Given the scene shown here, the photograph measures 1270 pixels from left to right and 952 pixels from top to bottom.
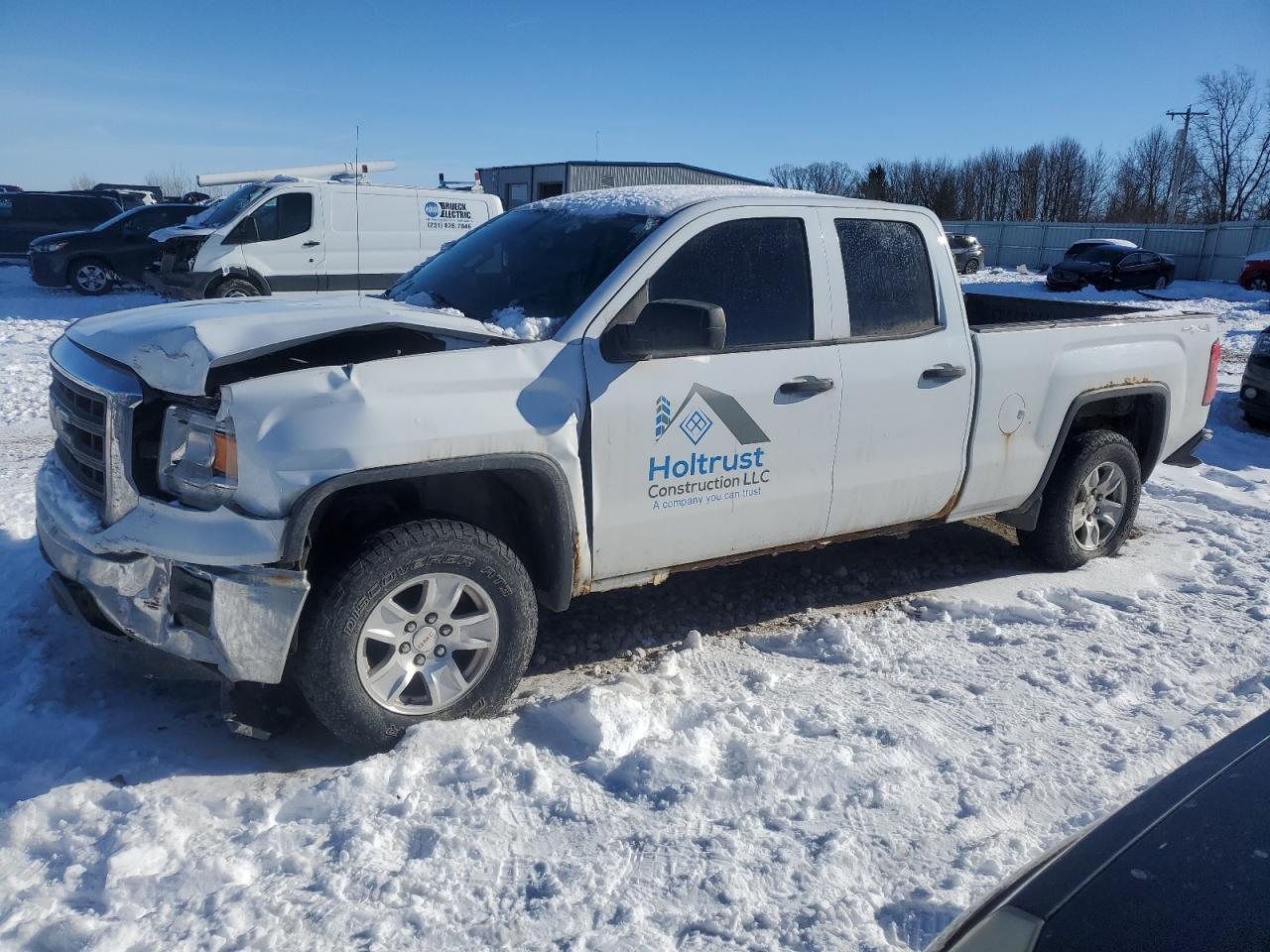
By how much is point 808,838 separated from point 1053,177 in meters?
68.8

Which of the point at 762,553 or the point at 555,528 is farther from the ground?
the point at 555,528

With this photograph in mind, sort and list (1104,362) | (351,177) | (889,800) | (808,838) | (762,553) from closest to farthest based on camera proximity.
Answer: (808,838)
(889,800)
(762,553)
(1104,362)
(351,177)

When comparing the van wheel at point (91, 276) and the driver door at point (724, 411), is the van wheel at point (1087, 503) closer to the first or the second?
the driver door at point (724, 411)

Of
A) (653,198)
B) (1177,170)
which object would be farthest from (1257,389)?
(1177,170)

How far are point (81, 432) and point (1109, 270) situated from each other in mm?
29568

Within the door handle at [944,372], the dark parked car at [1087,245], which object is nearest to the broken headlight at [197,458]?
the door handle at [944,372]

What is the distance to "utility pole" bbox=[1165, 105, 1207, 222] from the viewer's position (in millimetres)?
56094

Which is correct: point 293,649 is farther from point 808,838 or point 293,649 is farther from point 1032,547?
point 1032,547

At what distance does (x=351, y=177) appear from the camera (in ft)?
52.3

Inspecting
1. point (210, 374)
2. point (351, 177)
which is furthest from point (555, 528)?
point (351, 177)

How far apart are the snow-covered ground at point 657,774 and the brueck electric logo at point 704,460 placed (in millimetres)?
780

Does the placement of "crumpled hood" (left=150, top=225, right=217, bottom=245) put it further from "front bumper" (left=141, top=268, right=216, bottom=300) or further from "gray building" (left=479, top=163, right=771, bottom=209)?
"gray building" (left=479, top=163, right=771, bottom=209)

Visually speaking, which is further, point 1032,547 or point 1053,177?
point 1053,177

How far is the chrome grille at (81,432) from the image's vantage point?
3.28 m
